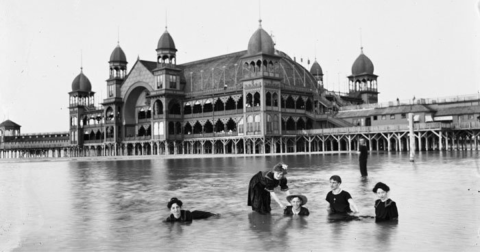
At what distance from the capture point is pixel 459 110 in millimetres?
66562

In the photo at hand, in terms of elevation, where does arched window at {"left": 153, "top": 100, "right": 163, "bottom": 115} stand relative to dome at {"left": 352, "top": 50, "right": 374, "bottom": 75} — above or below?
below

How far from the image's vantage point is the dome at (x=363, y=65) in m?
97.4

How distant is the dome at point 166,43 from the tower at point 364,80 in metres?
34.4

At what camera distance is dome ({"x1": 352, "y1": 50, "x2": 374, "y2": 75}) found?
320ft

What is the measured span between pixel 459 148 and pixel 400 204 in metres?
56.3

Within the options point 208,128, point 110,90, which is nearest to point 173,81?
point 208,128

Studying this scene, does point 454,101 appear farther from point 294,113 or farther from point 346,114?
point 294,113

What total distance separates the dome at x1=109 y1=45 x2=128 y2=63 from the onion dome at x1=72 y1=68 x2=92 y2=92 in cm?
1559

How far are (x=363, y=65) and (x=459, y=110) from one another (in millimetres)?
32730

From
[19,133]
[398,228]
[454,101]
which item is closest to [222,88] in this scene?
[454,101]

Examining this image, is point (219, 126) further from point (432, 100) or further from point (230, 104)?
point (432, 100)

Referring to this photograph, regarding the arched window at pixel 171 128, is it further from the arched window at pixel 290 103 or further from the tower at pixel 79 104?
the tower at pixel 79 104

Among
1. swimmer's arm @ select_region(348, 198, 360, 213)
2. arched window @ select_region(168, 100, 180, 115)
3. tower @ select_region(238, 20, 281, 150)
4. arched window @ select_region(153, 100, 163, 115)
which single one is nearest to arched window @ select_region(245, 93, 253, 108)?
tower @ select_region(238, 20, 281, 150)

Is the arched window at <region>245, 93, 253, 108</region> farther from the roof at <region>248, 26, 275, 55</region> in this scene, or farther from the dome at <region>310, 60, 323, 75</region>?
the dome at <region>310, 60, 323, 75</region>
